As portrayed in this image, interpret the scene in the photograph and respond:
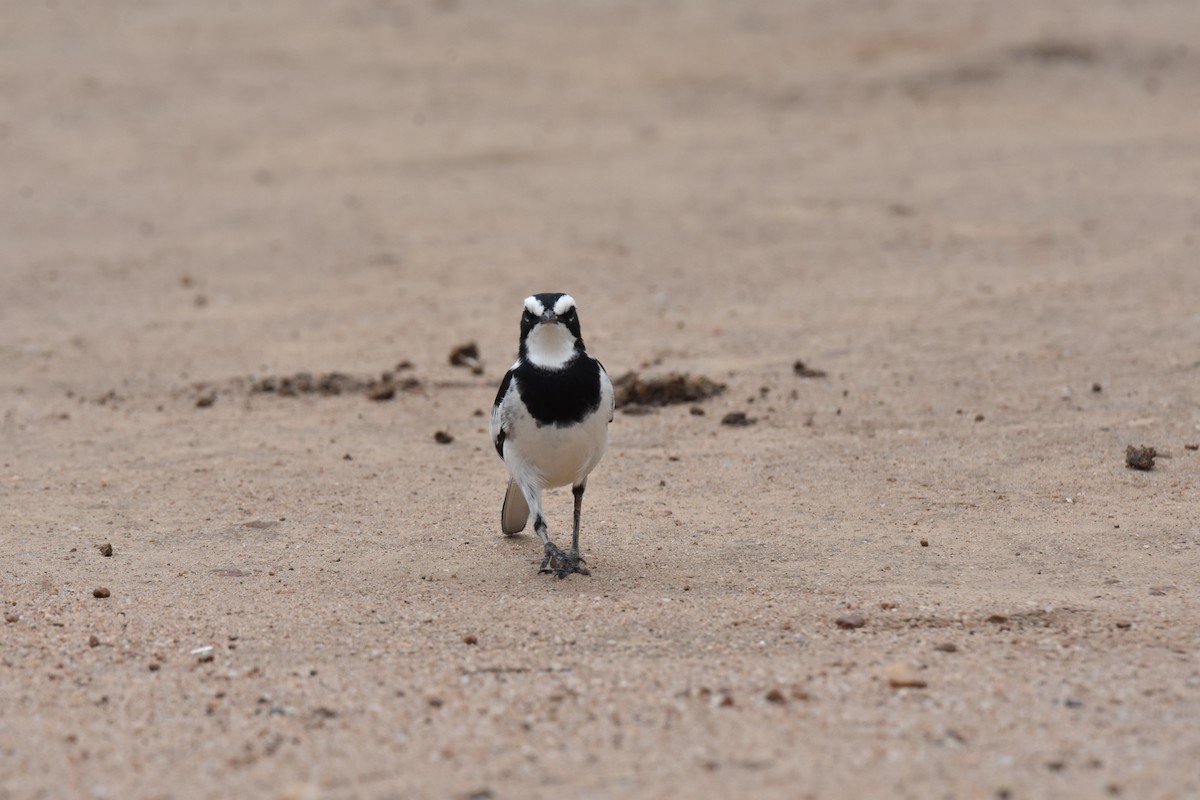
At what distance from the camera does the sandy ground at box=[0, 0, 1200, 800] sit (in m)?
4.53

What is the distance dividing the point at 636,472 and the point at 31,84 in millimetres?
11952

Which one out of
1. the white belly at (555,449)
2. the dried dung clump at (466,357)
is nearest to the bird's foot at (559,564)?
the white belly at (555,449)

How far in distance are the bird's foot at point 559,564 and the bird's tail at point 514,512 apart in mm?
349

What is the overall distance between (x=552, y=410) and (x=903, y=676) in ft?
5.97

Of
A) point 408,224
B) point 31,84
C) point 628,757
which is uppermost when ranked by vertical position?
point 31,84

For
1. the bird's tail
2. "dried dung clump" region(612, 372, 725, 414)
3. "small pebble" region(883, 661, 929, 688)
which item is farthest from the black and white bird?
"dried dung clump" region(612, 372, 725, 414)

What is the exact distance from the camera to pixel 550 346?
5934 mm

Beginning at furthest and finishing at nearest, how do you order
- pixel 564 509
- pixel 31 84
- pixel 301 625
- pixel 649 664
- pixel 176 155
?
pixel 31 84, pixel 176 155, pixel 564 509, pixel 301 625, pixel 649 664

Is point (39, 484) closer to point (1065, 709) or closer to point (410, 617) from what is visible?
point (410, 617)

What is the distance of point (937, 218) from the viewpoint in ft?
39.7

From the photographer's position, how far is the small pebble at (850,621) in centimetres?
525

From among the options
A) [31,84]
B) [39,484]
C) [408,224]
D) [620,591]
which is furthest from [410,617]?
[31,84]

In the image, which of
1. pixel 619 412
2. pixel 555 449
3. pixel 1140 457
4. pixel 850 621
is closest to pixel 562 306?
pixel 555 449

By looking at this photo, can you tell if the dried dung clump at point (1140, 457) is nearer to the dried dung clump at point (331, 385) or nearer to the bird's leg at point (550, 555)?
the bird's leg at point (550, 555)
